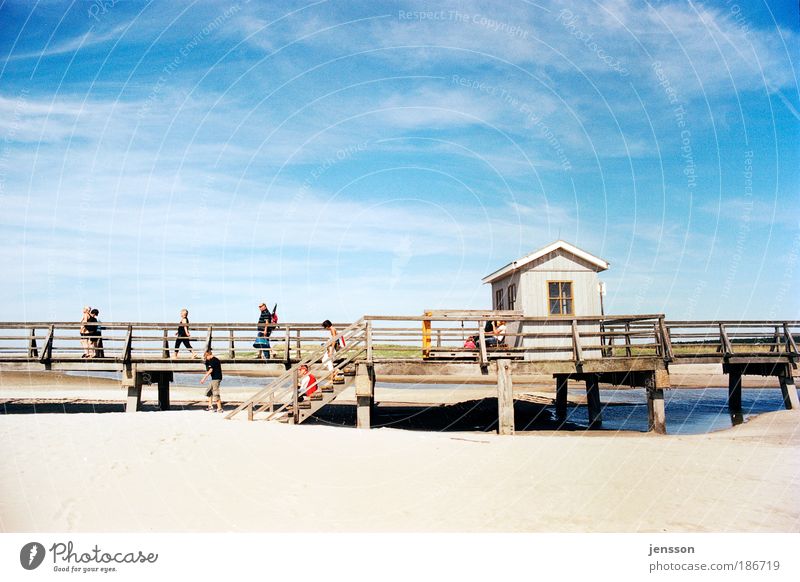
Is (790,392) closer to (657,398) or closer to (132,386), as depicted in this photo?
(657,398)

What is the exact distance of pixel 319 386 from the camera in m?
15.5

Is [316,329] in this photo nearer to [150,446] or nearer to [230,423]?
[230,423]

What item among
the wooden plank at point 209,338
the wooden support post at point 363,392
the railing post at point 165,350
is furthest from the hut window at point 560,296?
the railing post at point 165,350

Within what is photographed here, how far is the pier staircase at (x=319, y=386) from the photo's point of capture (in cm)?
1466

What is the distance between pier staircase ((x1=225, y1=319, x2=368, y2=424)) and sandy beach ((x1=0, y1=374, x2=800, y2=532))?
6.85 feet

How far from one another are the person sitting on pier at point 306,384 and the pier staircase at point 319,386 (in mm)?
130

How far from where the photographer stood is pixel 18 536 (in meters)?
6.61

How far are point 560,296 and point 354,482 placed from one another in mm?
12940

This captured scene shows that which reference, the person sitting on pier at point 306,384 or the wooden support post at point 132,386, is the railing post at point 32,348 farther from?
the person sitting on pier at point 306,384

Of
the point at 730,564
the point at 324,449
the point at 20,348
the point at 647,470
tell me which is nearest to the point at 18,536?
the point at 324,449

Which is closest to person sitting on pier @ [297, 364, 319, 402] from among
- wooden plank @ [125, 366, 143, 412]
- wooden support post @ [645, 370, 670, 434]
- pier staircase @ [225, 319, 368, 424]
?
pier staircase @ [225, 319, 368, 424]

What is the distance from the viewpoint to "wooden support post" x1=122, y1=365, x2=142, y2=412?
59.5 feet

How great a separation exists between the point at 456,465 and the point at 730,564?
15.4ft

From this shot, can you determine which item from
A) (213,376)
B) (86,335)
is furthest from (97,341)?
(213,376)
